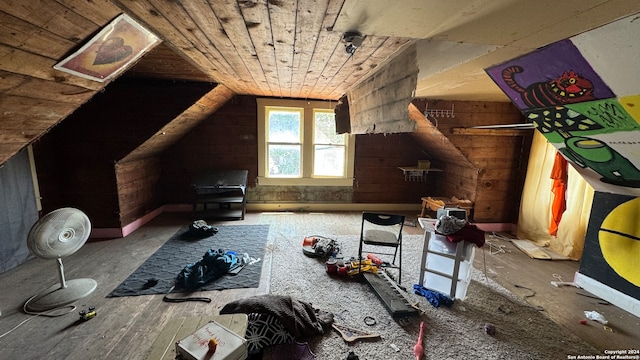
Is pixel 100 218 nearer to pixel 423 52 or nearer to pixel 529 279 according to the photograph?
pixel 423 52

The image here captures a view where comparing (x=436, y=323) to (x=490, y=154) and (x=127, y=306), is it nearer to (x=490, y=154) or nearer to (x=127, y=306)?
(x=127, y=306)

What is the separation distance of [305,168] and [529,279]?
3771 mm

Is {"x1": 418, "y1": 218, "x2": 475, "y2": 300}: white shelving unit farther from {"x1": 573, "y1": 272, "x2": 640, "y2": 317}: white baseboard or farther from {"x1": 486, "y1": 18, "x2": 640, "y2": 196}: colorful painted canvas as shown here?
{"x1": 573, "y1": 272, "x2": 640, "y2": 317}: white baseboard

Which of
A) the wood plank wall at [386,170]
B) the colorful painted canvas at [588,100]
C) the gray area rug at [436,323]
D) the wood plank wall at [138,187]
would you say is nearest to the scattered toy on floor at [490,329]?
the gray area rug at [436,323]

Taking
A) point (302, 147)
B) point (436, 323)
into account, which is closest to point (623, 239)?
point (436, 323)

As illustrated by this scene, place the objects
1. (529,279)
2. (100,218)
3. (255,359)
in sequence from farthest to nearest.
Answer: (100,218) < (529,279) < (255,359)

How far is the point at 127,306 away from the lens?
7.18 ft

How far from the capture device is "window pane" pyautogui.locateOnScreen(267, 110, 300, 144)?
4.96m

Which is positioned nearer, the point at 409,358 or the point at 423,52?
the point at 409,358

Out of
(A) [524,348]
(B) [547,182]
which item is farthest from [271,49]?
(B) [547,182]

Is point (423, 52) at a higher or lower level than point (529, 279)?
higher

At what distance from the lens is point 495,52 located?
1672 mm

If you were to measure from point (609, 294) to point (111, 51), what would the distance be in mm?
4733

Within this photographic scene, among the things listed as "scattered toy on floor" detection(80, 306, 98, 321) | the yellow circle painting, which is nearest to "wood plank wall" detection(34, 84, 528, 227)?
the yellow circle painting
